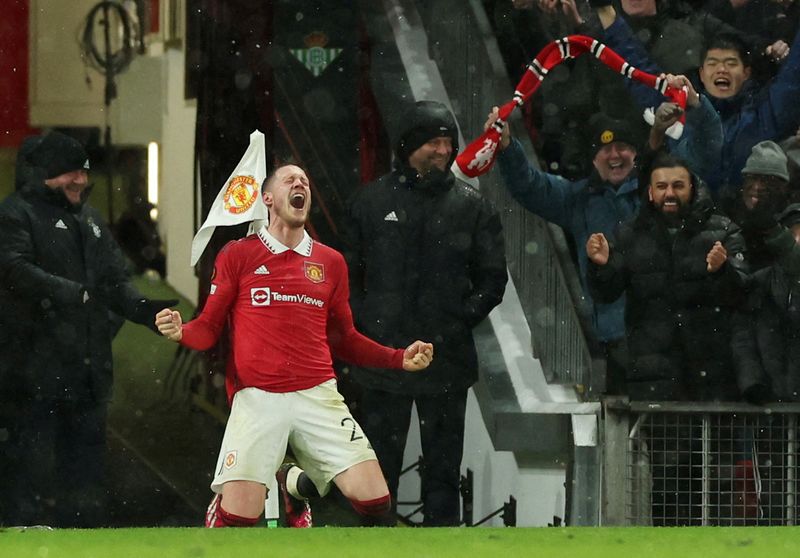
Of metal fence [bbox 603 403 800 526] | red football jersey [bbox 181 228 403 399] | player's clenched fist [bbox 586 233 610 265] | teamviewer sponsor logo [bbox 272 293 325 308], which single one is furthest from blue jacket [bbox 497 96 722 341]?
teamviewer sponsor logo [bbox 272 293 325 308]

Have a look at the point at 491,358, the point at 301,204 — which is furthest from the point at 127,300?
the point at 491,358

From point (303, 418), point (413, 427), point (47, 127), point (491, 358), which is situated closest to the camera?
point (303, 418)

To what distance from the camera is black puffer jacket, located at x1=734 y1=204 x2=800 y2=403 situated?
293 inches

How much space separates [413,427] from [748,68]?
3.19m

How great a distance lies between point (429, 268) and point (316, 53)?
350cm

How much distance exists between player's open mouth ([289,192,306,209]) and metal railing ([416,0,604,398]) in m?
1.65

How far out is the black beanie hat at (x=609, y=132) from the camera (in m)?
8.01

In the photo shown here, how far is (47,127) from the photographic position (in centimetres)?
969

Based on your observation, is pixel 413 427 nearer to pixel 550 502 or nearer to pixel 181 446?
pixel 181 446

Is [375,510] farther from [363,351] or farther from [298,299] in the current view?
[298,299]

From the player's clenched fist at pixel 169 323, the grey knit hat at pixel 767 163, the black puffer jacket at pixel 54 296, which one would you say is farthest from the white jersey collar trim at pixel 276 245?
the grey knit hat at pixel 767 163

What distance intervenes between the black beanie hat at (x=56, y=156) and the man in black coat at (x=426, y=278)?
126cm

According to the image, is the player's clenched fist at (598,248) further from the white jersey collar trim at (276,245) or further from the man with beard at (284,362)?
the white jersey collar trim at (276,245)

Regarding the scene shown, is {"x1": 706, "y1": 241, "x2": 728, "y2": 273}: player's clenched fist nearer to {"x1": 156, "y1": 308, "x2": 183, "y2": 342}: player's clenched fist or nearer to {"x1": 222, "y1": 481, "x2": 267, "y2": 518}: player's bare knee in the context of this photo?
{"x1": 222, "y1": 481, "x2": 267, "y2": 518}: player's bare knee
